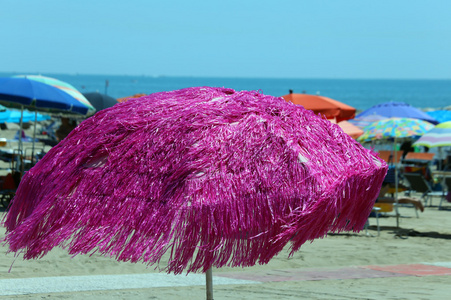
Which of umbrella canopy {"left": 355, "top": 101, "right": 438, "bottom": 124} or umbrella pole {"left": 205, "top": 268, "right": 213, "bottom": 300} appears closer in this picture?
umbrella pole {"left": 205, "top": 268, "right": 213, "bottom": 300}

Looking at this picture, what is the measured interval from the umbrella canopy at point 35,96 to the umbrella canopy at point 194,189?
9.28 m

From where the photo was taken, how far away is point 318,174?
3549 mm

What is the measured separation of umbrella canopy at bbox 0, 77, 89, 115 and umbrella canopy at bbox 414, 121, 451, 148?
7.66 m

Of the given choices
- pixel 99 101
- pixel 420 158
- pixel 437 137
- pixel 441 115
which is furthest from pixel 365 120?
pixel 441 115

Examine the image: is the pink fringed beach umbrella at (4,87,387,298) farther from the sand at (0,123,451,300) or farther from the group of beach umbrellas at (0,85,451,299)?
the sand at (0,123,451,300)

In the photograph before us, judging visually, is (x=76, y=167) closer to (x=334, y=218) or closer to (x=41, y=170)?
(x=41, y=170)

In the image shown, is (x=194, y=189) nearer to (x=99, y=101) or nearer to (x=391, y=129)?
(x=391, y=129)

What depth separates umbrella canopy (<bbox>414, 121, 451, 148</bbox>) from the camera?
51.6 feet

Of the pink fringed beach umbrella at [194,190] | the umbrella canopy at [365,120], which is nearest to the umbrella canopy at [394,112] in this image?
the umbrella canopy at [365,120]

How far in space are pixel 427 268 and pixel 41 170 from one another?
6.39 metres

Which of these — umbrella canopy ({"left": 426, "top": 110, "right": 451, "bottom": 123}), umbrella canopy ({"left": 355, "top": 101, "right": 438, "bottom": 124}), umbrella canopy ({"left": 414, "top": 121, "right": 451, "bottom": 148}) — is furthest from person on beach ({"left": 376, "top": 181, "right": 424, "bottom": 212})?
umbrella canopy ({"left": 426, "top": 110, "right": 451, "bottom": 123})

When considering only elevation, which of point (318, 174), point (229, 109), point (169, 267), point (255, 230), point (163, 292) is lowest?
point (163, 292)

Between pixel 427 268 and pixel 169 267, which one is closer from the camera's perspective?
pixel 169 267

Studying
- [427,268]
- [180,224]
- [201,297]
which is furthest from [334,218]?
[427,268]
